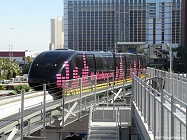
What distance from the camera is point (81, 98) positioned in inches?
699

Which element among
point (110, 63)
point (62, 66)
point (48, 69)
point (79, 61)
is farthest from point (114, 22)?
point (48, 69)

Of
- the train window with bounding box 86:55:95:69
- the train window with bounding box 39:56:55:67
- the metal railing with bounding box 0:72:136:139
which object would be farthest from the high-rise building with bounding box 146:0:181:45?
the train window with bounding box 39:56:55:67

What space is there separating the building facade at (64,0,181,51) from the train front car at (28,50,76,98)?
121685mm

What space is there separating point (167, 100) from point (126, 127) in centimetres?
1044

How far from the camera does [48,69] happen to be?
21156 millimetres

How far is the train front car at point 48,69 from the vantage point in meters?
20.9

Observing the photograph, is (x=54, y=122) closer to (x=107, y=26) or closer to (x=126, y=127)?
(x=126, y=127)

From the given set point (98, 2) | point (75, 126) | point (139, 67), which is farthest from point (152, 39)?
point (75, 126)

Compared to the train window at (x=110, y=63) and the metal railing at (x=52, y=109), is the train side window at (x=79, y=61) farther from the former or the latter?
the train window at (x=110, y=63)

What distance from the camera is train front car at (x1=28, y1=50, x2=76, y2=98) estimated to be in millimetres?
20875

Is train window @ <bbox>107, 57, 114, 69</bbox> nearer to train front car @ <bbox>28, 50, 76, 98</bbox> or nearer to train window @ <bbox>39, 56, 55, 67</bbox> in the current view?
train front car @ <bbox>28, 50, 76, 98</bbox>

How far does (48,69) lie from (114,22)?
128906 millimetres

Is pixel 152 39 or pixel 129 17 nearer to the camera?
pixel 152 39

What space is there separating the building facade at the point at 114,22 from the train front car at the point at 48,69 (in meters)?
122
